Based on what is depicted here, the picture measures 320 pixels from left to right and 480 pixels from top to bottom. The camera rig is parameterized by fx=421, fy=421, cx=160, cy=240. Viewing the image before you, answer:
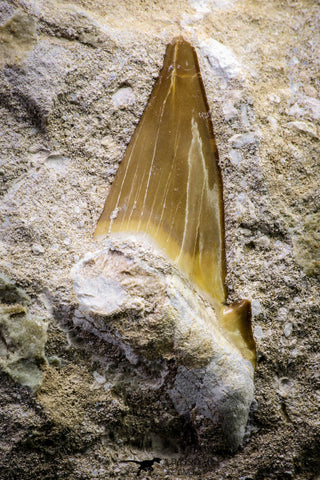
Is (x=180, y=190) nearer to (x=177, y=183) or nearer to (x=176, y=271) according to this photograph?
(x=177, y=183)

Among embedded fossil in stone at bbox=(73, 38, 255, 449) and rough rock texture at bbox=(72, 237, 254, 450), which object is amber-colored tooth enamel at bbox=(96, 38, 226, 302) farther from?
rough rock texture at bbox=(72, 237, 254, 450)

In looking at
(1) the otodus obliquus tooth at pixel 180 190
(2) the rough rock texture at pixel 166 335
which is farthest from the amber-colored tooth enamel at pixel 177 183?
(2) the rough rock texture at pixel 166 335

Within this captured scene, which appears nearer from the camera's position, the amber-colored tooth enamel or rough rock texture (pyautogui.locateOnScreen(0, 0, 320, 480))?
rough rock texture (pyautogui.locateOnScreen(0, 0, 320, 480))

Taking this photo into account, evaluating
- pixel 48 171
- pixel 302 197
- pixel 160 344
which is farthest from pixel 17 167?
pixel 302 197

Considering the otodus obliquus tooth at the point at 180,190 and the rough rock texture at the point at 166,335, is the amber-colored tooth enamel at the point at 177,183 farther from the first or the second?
the rough rock texture at the point at 166,335

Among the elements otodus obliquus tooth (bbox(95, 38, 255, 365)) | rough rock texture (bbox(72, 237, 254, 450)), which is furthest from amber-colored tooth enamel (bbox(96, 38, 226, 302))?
rough rock texture (bbox(72, 237, 254, 450))

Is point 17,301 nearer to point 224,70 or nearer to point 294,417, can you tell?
point 294,417

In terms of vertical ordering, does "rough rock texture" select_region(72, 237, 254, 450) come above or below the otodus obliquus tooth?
below
